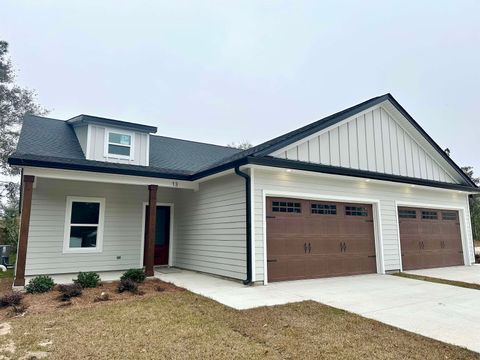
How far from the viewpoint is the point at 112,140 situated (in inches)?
401

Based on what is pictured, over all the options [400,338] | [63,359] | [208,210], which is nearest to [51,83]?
[208,210]

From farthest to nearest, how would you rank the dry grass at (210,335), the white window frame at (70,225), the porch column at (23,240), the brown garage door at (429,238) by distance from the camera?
1. the brown garage door at (429,238)
2. the white window frame at (70,225)
3. the porch column at (23,240)
4. the dry grass at (210,335)

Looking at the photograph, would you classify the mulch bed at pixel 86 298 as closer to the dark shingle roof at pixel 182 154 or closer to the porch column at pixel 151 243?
the porch column at pixel 151 243

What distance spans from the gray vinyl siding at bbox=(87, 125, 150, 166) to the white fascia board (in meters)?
1.63

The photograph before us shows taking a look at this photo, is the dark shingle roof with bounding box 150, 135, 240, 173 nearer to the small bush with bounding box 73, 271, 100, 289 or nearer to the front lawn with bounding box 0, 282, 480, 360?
the small bush with bounding box 73, 271, 100, 289

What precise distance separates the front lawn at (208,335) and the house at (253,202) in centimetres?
255

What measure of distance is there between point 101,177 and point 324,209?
608cm

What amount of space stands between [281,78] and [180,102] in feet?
35.8

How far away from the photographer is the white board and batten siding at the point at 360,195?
7.61m

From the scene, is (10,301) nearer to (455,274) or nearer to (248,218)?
(248,218)

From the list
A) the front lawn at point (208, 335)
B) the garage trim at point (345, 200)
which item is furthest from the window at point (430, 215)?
the front lawn at point (208, 335)

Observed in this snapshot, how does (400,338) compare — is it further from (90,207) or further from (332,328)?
(90,207)

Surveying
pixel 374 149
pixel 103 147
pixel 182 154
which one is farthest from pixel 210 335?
pixel 182 154

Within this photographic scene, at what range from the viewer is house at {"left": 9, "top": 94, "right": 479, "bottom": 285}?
7781 mm
